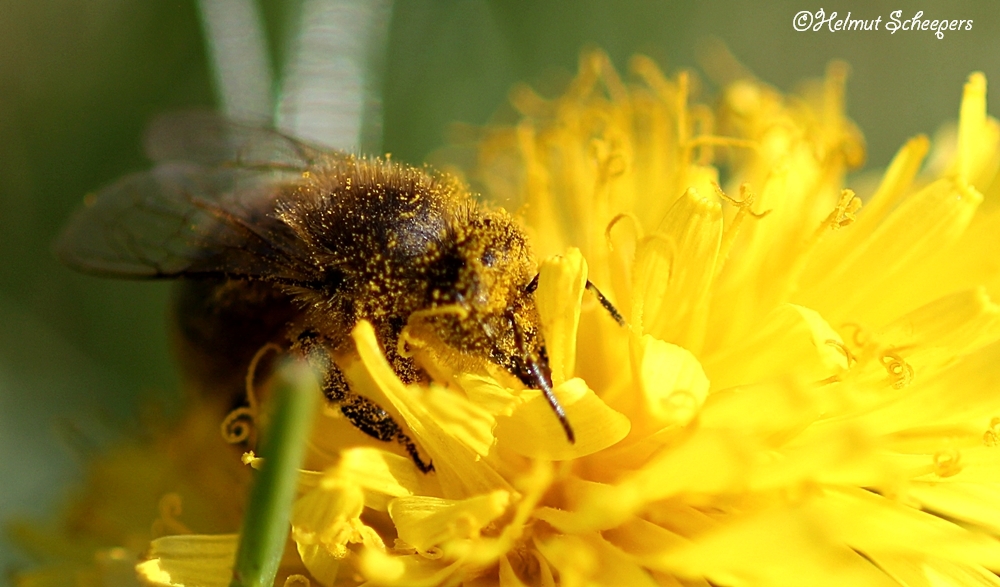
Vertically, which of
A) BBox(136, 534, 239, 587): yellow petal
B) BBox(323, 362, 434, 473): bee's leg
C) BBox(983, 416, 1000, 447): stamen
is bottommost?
BBox(136, 534, 239, 587): yellow petal

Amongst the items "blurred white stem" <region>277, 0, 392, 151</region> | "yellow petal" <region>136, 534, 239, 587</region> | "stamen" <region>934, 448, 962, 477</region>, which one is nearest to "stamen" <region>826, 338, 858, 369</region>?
"stamen" <region>934, 448, 962, 477</region>

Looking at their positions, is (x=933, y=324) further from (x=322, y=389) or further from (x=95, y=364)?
(x=95, y=364)

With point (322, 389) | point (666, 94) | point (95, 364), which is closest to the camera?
point (322, 389)

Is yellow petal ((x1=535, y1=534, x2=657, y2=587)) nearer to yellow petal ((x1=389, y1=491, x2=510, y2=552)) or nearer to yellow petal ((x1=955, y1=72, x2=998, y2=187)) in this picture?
yellow petal ((x1=389, y1=491, x2=510, y2=552))

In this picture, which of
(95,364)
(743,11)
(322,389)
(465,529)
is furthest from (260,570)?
(743,11)

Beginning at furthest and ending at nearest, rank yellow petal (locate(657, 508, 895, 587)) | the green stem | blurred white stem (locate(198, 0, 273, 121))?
blurred white stem (locate(198, 0, 273, 121))
yellow petal (locate(657, 508, 895, 587))
the green stem

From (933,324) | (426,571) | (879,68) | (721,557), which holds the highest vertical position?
(879,68)

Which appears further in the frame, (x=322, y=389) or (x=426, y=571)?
(x=322, y=389)

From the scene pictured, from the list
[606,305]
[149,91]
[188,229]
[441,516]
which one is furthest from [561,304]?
[149,91]
